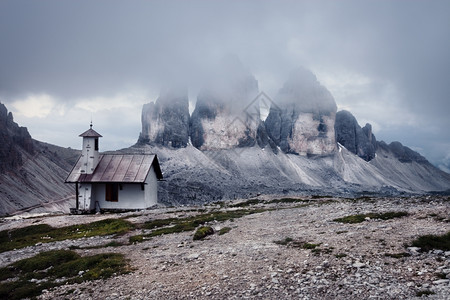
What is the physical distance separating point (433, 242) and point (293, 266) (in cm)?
637

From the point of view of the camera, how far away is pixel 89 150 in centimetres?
4456

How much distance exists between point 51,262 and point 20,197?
4227 inches

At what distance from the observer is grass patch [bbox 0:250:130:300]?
Answer: 14.3 metres

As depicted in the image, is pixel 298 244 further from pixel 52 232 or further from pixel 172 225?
pixel 52 232

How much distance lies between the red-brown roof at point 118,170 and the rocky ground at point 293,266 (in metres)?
23.0

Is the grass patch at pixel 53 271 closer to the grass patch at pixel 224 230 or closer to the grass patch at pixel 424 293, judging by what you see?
the grass patch at pixel 224 230

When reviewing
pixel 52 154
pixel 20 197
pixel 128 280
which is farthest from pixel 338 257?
pixel 52 154

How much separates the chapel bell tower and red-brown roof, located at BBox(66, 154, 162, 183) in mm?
749

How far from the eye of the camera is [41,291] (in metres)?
13.8

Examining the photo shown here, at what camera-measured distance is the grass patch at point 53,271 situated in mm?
14344

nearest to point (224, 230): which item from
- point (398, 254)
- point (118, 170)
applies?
point (398, 254)

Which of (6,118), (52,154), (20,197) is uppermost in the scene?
(6,118)

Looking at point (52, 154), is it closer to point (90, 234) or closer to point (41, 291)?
point (90, 234)

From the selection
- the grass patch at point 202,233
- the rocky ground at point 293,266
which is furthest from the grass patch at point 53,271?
the grass patch at point 202,233
